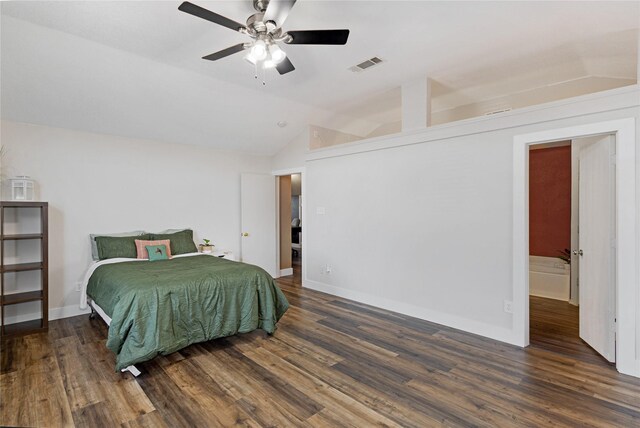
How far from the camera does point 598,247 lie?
3010mm

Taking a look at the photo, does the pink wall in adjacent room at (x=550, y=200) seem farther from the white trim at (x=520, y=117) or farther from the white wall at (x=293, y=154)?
the white wall at (x=293, y=154)

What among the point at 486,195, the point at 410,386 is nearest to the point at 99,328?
the point at 410,386

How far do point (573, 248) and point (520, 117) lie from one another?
2.75 metres

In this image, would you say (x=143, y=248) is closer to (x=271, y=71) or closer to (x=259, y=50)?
(x=271, y=71)

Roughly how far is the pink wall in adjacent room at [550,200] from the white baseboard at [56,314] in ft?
22.7

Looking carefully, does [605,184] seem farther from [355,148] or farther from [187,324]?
[187,324]

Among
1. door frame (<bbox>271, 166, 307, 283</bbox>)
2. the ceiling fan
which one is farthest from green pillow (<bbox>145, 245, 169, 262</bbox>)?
the ceiling fan

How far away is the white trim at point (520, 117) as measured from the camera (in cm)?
271

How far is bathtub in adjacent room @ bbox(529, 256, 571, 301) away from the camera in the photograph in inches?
189

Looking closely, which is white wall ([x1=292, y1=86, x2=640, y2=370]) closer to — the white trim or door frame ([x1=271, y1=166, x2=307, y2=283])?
the white trim

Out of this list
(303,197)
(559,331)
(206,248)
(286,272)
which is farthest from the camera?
(286,272)

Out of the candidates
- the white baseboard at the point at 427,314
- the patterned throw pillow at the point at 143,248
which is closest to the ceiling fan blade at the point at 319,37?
the white baseboard at the point at 427,314

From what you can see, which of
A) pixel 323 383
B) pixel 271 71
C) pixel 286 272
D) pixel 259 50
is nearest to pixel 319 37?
pixel 259 50

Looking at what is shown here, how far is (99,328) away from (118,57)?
306 cm
